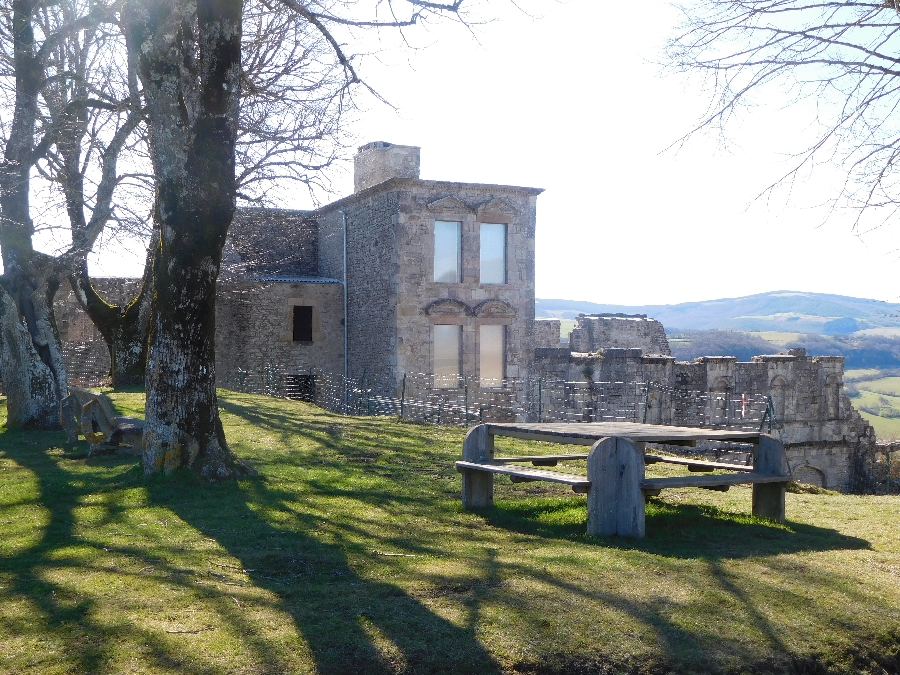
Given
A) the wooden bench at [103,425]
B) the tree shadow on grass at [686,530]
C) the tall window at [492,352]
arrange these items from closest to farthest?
the tree shadow on grass at [686,530] → the wooden bench at [103,425] → the tall window at [492,352]

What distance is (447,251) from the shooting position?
2680 cm

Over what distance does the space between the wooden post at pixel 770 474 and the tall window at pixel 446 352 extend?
18.3 meters

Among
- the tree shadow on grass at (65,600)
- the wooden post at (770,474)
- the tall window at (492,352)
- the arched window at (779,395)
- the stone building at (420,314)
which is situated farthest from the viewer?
the tall window at (492,352)

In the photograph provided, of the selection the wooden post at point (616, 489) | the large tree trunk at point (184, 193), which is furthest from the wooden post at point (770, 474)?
the large tree trunk at point (184, 193)

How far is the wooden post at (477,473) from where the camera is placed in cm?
834

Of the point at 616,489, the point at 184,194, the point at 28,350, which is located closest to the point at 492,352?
the point at 28,350

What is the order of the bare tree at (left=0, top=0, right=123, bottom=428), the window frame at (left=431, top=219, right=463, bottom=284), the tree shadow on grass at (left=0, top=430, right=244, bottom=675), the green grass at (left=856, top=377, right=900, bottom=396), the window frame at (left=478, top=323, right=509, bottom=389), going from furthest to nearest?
the green grass at (left=856, top=377, right=900, bottom=396), the window frame at (left=478, top=323, right=509, bottom=389), the window frame at (left=431, top=219, right=463, bottom=284), the bare tree at (left=0, top=0, right=123, bottom=428), the tree shadow on grass at (left=0, top=430, right=244, bottom=675)

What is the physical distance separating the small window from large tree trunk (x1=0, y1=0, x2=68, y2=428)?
1433cm

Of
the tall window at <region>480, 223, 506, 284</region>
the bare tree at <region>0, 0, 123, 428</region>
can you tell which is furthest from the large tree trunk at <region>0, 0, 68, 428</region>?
the tall window at <region>480, 223, 506, 284</region>

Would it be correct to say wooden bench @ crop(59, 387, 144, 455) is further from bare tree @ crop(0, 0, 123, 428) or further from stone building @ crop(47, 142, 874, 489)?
stone building @ crop(47, 142, 874, 489)

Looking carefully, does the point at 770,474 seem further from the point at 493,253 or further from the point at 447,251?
the point at 493,253

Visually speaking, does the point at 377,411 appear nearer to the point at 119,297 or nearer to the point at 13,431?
the point at 119,297

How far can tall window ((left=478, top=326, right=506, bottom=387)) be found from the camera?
26.9 metres

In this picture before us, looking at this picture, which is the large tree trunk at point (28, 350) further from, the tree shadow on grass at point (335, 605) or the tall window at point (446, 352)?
the tall window at point (446, 352)
